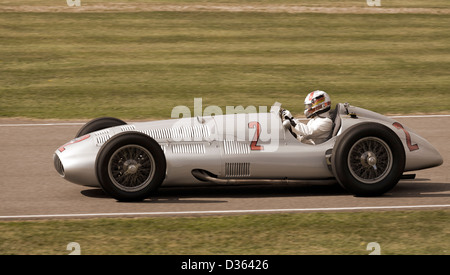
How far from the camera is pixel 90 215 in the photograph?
866 cm

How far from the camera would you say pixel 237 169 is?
30.3 ft

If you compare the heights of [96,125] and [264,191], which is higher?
[96,125]

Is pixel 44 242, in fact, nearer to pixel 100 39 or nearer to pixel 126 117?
pixel 126 117

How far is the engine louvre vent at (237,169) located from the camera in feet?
30.2

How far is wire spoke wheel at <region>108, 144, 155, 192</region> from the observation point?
29.2 feet

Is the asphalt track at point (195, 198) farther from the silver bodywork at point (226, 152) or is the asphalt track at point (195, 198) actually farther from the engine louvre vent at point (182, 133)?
the engine louvre vent at point (182, 133)

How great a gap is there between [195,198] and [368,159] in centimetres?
198

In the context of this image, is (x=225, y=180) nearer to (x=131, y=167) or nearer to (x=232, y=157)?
(x=232, y=157)

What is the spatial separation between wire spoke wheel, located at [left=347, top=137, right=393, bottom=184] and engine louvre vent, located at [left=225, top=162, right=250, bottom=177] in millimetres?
1134
